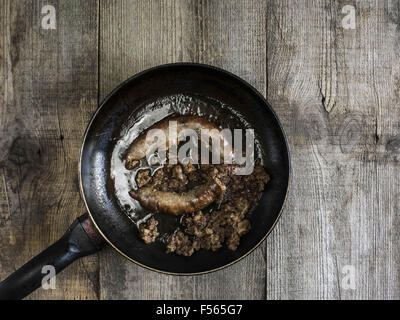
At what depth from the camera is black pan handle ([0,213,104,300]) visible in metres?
0.92

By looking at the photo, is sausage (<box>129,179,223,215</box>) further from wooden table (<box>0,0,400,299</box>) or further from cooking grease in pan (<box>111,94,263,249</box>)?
wooden table (<box>0,0,400,299</box>)

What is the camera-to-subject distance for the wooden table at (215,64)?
1.08 m

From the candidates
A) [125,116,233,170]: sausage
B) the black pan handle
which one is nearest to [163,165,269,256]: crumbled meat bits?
[125,116,233,170]: sausage

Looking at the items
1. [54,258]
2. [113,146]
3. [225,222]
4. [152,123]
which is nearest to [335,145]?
[225,222]

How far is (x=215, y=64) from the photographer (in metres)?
1.08

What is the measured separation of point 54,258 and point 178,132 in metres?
0.47

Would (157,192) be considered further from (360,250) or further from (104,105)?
(360,250)

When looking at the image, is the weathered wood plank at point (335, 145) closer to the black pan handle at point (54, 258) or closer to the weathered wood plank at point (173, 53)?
the weathered wood plank at point (173, 53)

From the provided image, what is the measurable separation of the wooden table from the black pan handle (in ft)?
0.44

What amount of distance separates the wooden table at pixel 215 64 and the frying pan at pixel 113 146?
85mm

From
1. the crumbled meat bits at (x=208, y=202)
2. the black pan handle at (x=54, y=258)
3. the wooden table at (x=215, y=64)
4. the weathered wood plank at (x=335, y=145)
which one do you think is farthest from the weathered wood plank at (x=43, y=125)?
the weathered wood plank at (x=335, y=145)

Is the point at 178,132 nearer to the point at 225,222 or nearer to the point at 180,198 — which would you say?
the point at 180,198

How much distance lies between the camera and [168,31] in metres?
1.08
